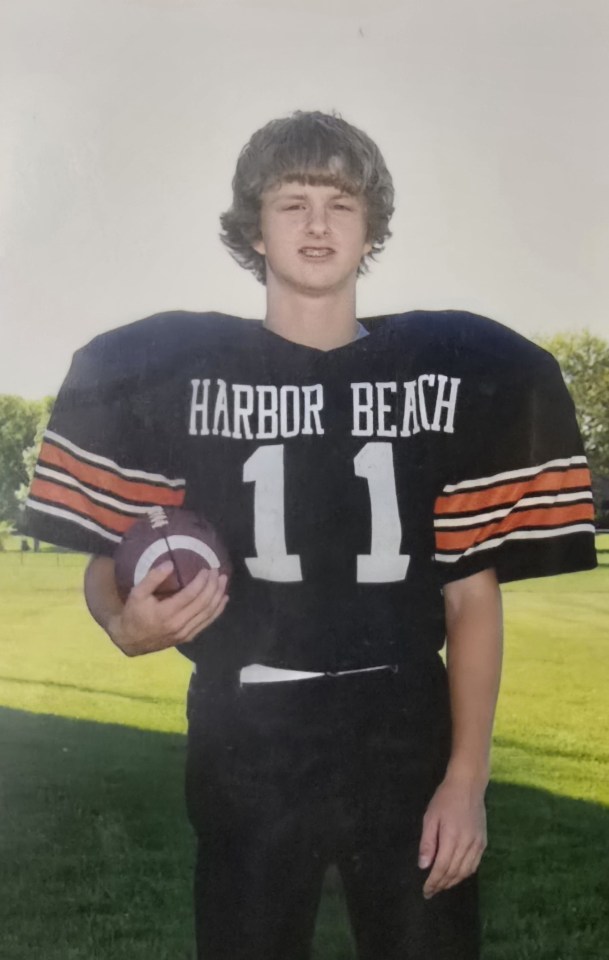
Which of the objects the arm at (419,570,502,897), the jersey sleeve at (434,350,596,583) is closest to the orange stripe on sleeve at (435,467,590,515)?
the jersey sleeve at (434,350,596,583)

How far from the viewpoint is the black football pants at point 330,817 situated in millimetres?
1382

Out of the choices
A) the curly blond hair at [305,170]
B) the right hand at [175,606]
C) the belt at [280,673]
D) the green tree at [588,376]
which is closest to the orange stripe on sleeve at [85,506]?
the right hand at [175,606]

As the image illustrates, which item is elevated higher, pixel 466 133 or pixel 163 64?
pixel 163 64

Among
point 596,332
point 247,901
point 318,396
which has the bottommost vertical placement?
point 247,901

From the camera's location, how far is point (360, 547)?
4.70 feet

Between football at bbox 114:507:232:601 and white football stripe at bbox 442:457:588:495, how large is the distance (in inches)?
13.9

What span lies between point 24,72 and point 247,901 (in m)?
1.35

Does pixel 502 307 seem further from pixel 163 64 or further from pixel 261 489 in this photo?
pixel 163 64

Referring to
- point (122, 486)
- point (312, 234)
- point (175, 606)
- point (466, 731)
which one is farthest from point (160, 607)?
point (312, 234)

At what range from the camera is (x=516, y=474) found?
150 centimetres

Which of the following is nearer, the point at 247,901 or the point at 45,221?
the point at 247,901

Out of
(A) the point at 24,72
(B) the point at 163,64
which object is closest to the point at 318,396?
(B) the point at 163,64

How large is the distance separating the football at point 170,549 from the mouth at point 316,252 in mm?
421

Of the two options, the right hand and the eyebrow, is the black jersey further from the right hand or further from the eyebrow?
the eyebrow
